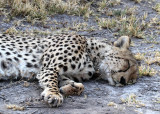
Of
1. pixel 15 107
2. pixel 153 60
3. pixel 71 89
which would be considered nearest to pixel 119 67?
pixel 71 89

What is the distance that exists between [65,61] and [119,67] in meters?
0.75

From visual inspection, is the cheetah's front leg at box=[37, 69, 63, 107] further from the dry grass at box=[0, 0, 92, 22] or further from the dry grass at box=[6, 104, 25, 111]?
the dry grass at box=[0, 0, 92, 22]

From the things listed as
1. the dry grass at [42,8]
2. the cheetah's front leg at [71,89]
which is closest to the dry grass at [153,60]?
the cheetah's front leg at [71,89]

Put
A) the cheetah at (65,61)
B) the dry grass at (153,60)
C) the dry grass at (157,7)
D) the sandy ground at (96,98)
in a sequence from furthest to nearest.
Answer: the dry grass at (157,7)
the dry grass at (153,60)
the cheetah at (65,61)
the sandy ground at (96,98)

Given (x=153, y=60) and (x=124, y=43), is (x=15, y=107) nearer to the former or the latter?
(x=124, y=43)

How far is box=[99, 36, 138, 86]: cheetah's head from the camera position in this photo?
4.38m

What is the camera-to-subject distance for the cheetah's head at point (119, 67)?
4379 millimetres

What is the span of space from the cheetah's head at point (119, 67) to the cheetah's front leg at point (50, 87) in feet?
2.57

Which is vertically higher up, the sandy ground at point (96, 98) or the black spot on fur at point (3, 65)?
the black spot on fur at point (3, 65)

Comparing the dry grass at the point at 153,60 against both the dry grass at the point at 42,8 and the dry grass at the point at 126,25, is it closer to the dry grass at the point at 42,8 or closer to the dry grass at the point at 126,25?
the dry grass at the point at 126,25

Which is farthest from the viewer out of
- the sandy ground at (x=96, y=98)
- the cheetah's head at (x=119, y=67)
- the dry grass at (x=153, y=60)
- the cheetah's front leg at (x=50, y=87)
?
the dry grass at (x=153, y=60)

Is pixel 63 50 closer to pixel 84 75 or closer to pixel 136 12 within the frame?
pixel 84 75

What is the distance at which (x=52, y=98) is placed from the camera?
136 inches

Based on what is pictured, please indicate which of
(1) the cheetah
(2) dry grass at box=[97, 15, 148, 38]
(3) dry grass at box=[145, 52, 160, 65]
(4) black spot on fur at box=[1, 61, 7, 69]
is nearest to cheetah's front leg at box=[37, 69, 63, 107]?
(1) the cheetah
